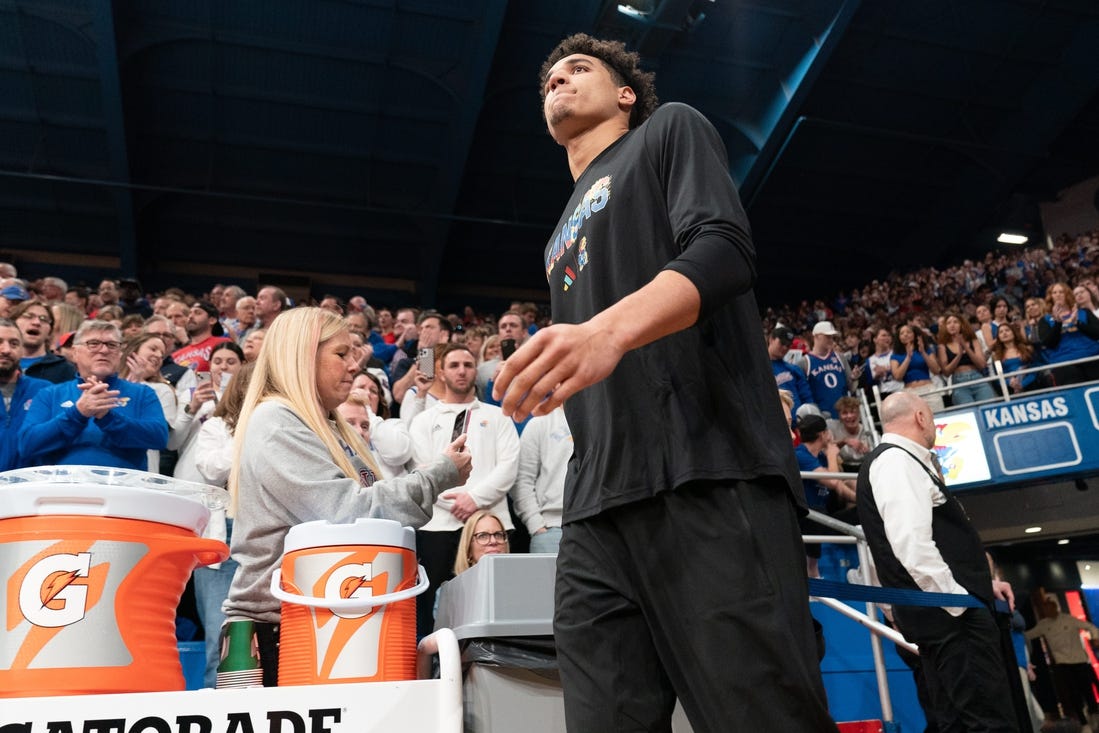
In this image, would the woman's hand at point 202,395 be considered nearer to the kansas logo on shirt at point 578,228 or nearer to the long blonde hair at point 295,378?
the long blonde hair at point 295,378

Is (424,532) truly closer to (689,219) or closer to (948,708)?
(948,708)

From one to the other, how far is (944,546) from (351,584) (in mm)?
2534

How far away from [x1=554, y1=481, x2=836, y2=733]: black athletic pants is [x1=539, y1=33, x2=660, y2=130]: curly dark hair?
94 centimetres

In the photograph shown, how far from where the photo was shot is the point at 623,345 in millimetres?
1165

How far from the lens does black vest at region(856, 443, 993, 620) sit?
3340 millimetres

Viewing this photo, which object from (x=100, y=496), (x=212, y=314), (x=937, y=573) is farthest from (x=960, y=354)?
(x=100, y=496)

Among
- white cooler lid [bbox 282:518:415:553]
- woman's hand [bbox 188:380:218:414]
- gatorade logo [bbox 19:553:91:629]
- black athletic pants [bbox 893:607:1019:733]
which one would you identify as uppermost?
woman's hand [bbox 188:380:218:414]

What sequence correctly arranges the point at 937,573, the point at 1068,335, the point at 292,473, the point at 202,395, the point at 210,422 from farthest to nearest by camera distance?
the point at 1068,335 < the point at 202,395 < the point at 210,422 < the point at 937,573 < the point at 292,473

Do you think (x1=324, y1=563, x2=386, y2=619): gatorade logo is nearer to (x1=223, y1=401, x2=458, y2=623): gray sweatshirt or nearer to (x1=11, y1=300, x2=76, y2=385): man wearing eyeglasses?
(x1=223, y1=401, x2=458, y2=623): gray sweatshirt

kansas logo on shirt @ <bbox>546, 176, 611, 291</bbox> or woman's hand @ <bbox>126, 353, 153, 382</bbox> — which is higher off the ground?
woman's hand @ <bbox>126, 353, 153, 382</bbox>

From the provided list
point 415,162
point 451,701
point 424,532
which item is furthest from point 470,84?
point 451,701

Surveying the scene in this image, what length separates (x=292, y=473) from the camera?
2148 mm

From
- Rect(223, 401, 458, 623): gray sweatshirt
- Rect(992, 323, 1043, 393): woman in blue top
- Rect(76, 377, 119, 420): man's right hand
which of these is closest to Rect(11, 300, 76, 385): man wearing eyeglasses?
Rect(76, 377, 119, 420): man's right hand

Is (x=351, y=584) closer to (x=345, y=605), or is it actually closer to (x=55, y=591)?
(x=345, y=605)
